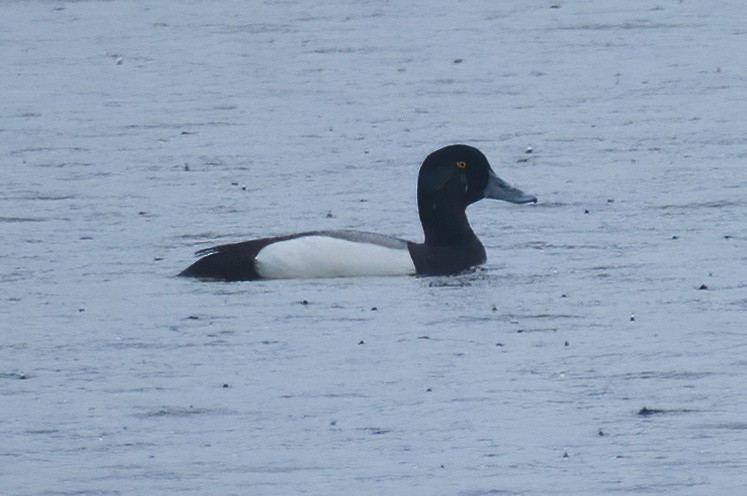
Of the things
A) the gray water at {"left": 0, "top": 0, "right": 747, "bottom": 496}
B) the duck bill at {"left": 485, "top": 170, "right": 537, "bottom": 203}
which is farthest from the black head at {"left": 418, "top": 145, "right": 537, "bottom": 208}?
the gray water at {"left": 0, "top": 0, "right": 747, "bottom": 496}

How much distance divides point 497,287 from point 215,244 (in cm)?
184

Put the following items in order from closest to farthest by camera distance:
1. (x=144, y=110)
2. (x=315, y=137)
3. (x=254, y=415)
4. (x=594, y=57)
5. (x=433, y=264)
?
(x=254, y=415) < (x=433, y=264) < (x=315, y=137) < (x=144, y=110) < (x=594, y=57)

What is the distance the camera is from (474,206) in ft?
43.5

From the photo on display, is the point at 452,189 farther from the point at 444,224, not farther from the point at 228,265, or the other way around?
the point at 228,265

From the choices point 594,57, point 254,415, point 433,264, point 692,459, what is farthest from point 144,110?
point 692,459

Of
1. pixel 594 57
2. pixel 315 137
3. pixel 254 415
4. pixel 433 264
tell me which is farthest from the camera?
pixel 594 57

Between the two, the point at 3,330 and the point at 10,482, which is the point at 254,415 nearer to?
the point at 10,482

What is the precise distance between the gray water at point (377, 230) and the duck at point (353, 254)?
0.39 feet


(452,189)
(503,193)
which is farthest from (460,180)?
(503,193)

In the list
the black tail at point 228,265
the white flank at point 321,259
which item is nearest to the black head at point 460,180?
the white flank at point 321,259

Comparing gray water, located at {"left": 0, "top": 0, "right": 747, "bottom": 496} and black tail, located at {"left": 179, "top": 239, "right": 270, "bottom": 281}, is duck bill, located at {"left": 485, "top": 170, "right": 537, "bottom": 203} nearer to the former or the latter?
gray water, located at {"left": 0, "top": 0, "right": 747, "bottom": 496}

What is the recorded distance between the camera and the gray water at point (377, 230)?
7578 millimetres

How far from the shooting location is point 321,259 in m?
11.1

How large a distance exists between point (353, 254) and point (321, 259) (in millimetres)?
163
